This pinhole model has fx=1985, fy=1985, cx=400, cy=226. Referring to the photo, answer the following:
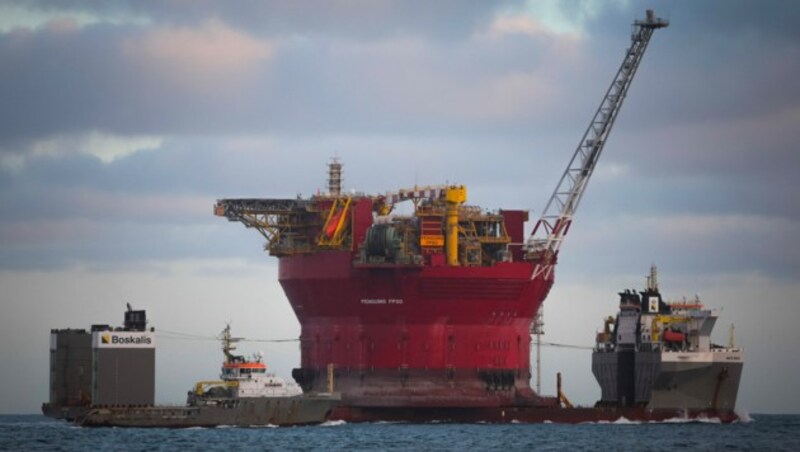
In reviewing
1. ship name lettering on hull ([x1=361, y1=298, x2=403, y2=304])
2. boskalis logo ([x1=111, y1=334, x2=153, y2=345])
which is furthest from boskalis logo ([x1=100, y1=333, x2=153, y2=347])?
ship name lettering on hull ([x1=361, y1=298, x2=403, y2=304])

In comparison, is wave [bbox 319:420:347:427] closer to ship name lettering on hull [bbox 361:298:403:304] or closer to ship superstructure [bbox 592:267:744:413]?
ship name lettering on hull [bbox 361:298:403:304]

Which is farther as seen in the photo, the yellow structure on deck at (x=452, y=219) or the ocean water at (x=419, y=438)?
the yellow structure on deck at (x=452, y=219)

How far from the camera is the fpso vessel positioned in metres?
126

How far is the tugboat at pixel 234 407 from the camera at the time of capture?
121m

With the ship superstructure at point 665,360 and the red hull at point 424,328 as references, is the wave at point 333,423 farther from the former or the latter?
the ship superstructure at point 665,360

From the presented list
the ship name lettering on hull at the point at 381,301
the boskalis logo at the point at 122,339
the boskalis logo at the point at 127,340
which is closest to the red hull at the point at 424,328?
the ship name lettering on hull at the point at 381,301

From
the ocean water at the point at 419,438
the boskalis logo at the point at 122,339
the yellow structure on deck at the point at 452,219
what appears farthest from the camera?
the yellow structure on deck at the point at 452,219

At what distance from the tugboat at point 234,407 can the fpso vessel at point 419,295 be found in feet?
13.4

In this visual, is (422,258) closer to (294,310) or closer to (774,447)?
(294,310)

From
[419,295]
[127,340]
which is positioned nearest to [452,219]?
[419,295]

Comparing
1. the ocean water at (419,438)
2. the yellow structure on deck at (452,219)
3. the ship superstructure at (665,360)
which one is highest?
the yellow structure on deck at (452,219)

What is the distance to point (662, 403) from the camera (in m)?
132

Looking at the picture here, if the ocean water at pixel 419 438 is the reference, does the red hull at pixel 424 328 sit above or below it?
above

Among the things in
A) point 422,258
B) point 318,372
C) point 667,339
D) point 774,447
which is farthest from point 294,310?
point 774,447
